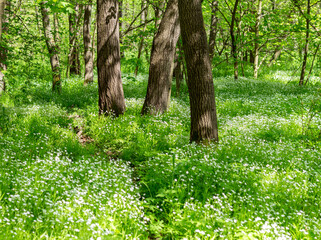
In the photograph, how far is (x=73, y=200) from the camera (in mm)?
3490

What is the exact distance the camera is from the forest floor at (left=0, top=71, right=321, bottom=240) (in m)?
3.27

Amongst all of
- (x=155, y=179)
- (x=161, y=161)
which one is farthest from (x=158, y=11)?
(x=155, y=179)

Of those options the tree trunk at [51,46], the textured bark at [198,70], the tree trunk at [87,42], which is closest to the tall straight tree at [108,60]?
the textured bark at [198,70]

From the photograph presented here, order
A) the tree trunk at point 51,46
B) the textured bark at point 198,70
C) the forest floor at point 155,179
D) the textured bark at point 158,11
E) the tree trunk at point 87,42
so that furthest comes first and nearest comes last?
the tree trunk at point 87,42 < the tree trunk at point 51,46 < the textured bark at point 158,11 < the textured bark at point 198,70 < the forest floor at point 155,179

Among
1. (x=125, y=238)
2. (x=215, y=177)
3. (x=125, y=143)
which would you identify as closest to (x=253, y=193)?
(x=215, y=177)

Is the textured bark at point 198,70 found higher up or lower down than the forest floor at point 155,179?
higher up

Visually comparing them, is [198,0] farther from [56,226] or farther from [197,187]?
[56,226]

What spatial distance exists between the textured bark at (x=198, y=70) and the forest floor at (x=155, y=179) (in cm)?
48

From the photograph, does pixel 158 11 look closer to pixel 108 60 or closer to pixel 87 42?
pixel 87 42

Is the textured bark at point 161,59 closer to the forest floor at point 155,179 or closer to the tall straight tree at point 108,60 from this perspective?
the forest floor at point 155,179

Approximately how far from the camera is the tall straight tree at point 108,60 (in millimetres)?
7680

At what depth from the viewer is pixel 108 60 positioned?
775cm

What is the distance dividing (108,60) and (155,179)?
15.0 feet

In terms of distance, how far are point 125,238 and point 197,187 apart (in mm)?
1455
